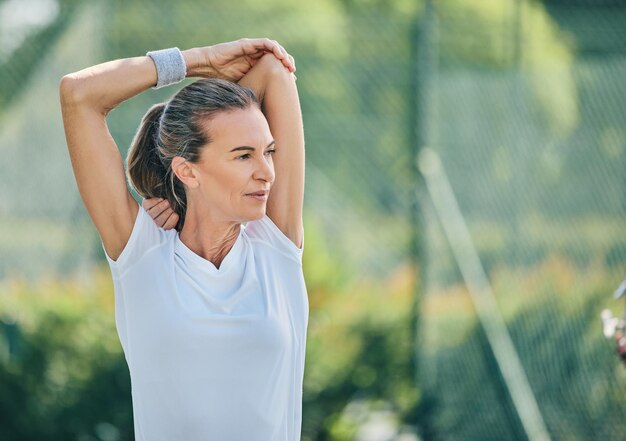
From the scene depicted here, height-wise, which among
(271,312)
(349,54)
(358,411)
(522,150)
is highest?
(349,54)

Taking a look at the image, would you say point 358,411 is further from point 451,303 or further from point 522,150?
point 522,150

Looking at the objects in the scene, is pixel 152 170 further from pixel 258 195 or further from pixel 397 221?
pixel 397 221

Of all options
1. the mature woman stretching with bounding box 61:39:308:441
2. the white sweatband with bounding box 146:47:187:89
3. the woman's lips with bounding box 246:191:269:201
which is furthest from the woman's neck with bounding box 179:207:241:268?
the white sweatband with bounding box 146:47:187:89

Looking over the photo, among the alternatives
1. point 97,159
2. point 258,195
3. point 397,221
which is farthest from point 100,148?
point 397,221

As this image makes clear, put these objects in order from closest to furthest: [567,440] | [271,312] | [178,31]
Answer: [271,312] → [567,440] → [178,31]

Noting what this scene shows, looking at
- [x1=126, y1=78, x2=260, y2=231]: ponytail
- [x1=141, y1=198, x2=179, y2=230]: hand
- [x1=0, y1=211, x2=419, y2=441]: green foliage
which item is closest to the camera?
[x1=126, y1=78, x2=260, y2=231]: ponytail

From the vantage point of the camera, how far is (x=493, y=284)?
590 centimetres

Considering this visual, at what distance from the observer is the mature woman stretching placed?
8.11 feet

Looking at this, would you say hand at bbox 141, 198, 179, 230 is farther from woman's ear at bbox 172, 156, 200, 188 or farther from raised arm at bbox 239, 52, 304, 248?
raised arm at bbox 239, 52, 304, 248

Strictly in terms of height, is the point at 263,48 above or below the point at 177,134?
above

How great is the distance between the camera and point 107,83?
257 centimetres

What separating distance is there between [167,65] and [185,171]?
236 millimetres

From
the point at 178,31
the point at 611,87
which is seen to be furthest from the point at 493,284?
the point at 178,31

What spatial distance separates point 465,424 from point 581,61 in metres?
1.86
